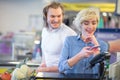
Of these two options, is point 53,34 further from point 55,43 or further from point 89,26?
point 89,26

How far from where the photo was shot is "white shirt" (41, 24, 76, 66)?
1897mm

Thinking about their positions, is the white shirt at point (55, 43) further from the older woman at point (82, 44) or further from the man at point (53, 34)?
the older woman at point (82, 44)

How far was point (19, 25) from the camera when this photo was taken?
9656mm

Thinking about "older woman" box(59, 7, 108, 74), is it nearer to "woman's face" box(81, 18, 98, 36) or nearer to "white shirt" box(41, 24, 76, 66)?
"woman's face" box(81, 18, 98, 36)

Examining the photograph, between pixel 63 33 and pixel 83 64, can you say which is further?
pixel 63 33

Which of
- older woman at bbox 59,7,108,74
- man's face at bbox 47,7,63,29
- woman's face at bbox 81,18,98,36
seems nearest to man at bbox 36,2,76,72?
man's face at bbox 47,7,63,29

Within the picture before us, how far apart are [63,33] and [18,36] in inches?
185

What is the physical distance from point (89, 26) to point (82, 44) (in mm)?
179

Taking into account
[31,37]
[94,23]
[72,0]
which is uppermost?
[72,0]

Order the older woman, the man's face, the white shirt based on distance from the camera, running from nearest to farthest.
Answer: the older woman → the man's face → the white shirt

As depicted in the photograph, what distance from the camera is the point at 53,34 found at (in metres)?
1.97

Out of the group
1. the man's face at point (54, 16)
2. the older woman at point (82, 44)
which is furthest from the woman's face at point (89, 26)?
the man's face at point (54, 16)

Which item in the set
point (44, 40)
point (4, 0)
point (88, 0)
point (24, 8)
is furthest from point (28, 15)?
point (44, 40)

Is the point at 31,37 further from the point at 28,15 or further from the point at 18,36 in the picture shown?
the point at 28,15
